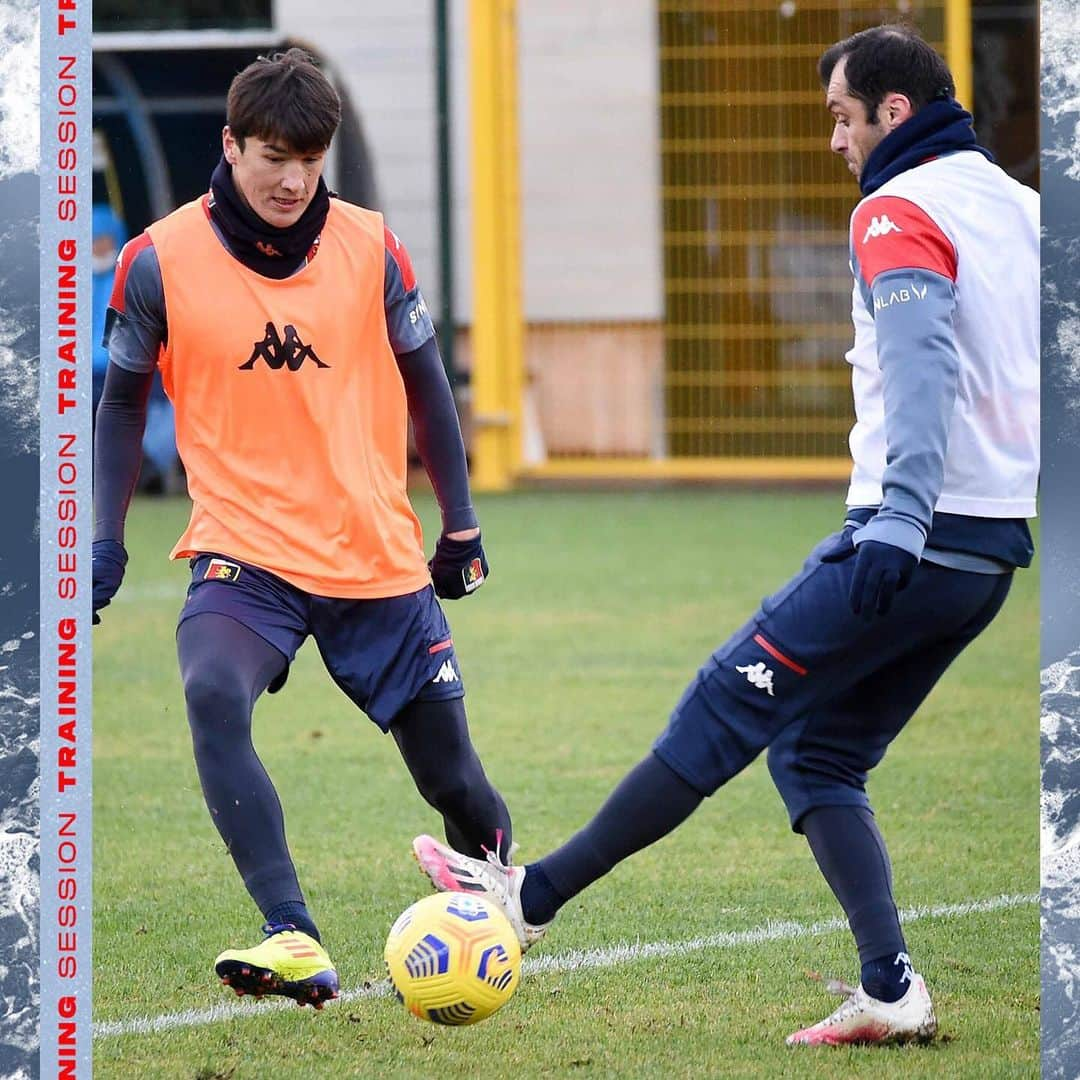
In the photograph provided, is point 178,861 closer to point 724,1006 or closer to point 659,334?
point 724,1006

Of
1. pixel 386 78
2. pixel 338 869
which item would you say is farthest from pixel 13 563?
pixel 386 78

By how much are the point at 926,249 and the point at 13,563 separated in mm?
1641

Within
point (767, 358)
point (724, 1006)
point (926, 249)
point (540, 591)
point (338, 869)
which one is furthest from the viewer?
point (767, 358)

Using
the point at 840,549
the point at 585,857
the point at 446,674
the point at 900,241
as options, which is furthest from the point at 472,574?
the point at 900,241

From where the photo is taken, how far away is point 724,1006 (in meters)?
4.19

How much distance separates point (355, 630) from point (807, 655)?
3.22ft

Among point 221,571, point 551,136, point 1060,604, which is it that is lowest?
point 221,571

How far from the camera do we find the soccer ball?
12.0 ft

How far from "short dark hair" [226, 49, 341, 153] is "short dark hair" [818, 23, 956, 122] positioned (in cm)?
101

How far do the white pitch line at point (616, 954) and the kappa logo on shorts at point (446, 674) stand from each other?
0.69 m

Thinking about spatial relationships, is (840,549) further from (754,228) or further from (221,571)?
(754,228)

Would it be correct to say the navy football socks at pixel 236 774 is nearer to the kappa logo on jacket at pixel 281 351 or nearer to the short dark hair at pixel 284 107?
the kappa logo on jacket at pixel 281 351

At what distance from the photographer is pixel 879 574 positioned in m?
3.45

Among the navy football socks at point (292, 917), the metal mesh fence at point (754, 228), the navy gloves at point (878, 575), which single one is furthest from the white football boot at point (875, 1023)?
A: the metal mesh fence at point (754, 228)
